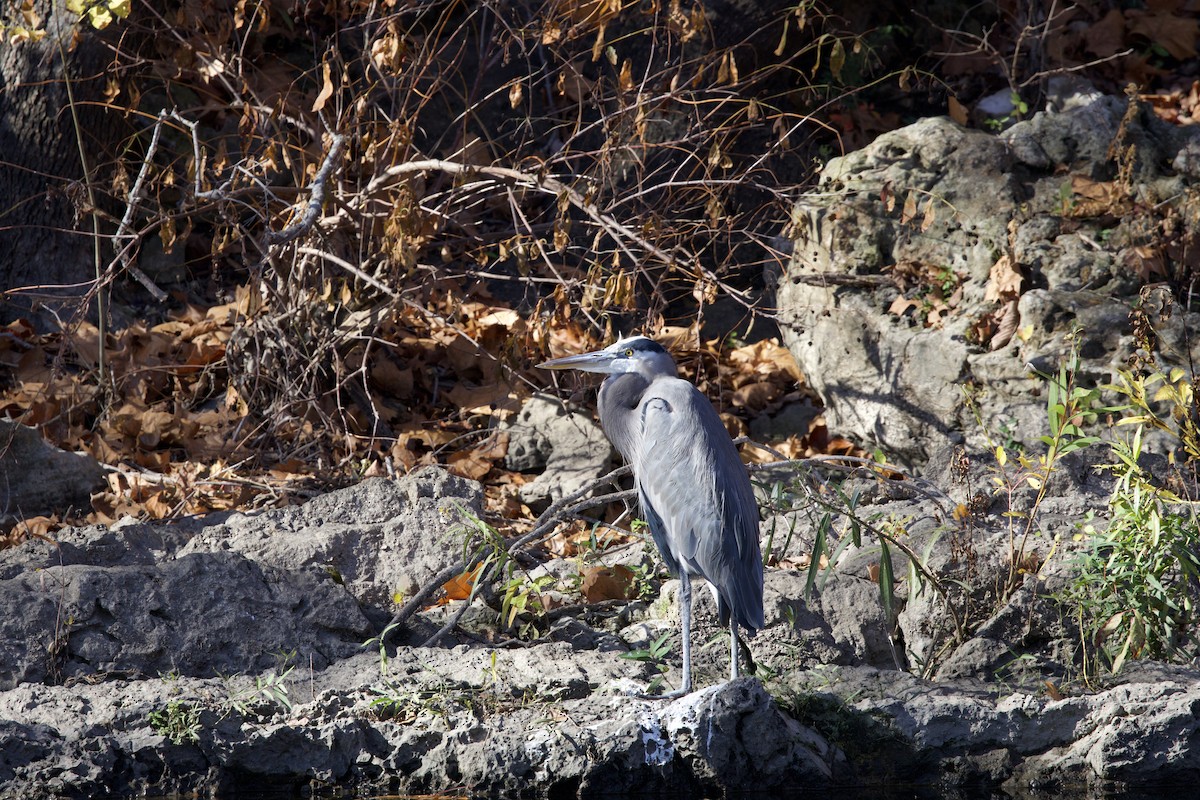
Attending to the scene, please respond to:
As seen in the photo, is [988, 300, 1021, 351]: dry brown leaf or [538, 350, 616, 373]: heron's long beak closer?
[538, 350, 616, 373]: heron's long beak

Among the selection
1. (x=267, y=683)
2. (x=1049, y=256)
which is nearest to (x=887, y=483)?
(x=1049, y=256)

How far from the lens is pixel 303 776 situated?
3938mm

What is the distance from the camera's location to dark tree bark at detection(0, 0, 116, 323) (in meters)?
6.80

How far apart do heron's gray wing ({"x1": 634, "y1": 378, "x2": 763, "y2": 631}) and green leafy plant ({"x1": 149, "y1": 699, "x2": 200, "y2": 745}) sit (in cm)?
170

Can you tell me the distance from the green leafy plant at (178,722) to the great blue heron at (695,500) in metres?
1.53

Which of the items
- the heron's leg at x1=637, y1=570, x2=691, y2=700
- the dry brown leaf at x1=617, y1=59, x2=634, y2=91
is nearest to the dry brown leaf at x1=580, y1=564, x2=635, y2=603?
the heron's leg at x1=637, y1=570, x2=691, y2=700

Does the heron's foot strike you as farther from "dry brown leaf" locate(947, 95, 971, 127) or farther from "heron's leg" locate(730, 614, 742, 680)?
"dry brown leaf" locate(947, 95, 971, 127)

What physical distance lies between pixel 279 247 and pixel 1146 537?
392 centimetres

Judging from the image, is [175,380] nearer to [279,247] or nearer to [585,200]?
[279,247]

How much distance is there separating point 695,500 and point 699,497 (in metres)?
→ 0.02

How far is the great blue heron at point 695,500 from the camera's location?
4305mm

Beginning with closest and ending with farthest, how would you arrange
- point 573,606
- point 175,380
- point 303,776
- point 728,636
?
point 303,776 → point 728,636 → point 573,606 → point 175,380

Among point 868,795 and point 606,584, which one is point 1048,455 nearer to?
point 868,795

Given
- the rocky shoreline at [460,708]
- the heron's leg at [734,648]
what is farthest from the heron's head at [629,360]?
the heron's leg at [734,648]
